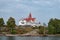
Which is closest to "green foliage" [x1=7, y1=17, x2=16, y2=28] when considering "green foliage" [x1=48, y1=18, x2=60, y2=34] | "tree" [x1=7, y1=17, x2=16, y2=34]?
"tree" [x1=7, y1=17, x2=16, y2=34]

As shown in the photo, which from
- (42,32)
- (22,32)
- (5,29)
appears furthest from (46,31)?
(5,29)

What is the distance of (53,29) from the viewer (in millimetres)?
147250

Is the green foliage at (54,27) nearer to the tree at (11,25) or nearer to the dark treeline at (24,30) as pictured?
the dark treeline at (24,30)

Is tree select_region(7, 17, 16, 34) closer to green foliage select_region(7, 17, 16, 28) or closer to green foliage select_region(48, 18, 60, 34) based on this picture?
green foliage select_region(7, 17, 16, 28)

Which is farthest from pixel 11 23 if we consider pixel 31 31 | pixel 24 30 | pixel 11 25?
pixel 31 31

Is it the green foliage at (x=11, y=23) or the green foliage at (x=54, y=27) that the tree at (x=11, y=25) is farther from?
the green foliage at (x=54, y=27)

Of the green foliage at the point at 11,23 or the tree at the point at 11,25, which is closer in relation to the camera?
the tree at the point at 11,25

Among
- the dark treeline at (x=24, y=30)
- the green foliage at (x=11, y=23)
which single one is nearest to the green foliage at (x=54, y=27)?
the dark treeline at (x=24, y=30)

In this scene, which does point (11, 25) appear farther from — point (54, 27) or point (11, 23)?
point (54, 27)

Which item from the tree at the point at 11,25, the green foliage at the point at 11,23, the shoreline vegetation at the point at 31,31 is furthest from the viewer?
the green foliage at the point at 11,23

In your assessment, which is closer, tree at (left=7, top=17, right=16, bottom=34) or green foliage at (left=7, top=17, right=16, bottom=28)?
tree at (left=7, top=17, right=16, bottom=34)

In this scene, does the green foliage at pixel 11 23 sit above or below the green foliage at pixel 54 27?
above

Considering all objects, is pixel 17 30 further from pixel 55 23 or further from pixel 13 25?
pixel 55 23

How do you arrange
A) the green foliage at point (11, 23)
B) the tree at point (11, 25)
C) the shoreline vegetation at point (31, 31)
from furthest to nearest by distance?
the green foliage at point (11, 23)
the tree at point (11, 25)
the shoreline vegetation at point (31, 31)
